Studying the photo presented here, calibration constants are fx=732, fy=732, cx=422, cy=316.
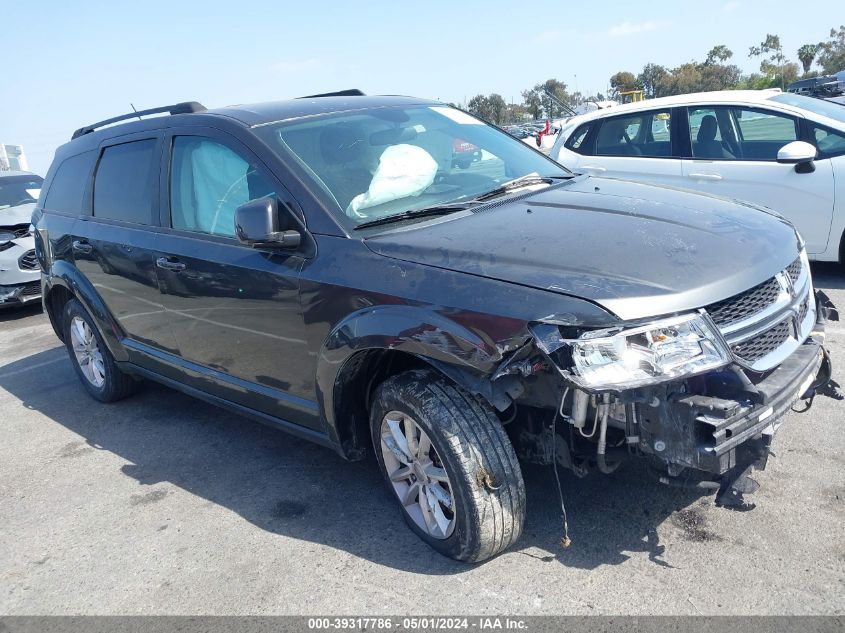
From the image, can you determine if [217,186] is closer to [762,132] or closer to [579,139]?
[579,139]

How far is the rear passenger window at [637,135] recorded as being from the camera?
683 centimetres

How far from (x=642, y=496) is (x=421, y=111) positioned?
2.39m

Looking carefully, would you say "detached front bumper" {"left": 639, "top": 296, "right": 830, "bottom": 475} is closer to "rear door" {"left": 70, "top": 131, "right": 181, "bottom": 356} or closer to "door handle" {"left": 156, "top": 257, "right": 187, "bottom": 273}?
"door handle" {"left": 156, "top": 257, "right": 187, "bottom": 273}

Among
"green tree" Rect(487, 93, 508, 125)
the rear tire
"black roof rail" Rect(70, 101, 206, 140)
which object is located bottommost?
"green tree" Rect(487, 93, 508, 125)

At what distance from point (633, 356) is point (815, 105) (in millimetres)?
5425

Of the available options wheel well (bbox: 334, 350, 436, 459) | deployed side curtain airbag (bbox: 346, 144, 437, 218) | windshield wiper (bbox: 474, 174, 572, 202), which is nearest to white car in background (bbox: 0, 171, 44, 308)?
deployed side curtain airbag (bbox: 346, 144, 437, 218)

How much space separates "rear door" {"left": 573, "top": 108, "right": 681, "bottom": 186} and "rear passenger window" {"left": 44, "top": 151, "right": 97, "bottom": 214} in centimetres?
426

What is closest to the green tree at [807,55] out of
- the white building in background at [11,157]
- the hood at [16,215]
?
the white building in background at [11,157]

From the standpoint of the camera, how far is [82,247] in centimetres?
492

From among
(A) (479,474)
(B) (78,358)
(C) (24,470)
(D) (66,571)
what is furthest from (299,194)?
(B) (78,358)

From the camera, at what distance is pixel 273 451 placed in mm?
4309

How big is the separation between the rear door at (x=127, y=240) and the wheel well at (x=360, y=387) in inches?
57.2

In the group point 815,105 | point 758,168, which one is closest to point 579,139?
point 758,168

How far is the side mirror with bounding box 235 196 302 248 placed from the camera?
10.4ft
